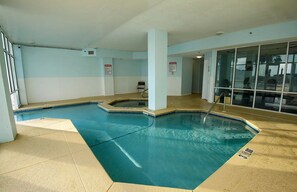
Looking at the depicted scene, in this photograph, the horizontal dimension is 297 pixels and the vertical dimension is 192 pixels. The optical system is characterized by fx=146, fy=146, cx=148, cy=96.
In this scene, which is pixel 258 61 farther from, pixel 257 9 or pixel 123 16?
pixel 123 16

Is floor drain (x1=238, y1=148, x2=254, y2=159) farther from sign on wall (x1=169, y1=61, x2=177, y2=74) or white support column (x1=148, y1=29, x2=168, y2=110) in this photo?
sign on wall (x1=169, y1=61, x2=177, y2=74)

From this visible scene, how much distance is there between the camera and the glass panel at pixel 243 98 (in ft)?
18.5

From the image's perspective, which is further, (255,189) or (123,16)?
(123,16)

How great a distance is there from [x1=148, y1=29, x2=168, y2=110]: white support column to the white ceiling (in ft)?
1.04

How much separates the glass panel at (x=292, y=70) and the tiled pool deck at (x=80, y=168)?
2668mm

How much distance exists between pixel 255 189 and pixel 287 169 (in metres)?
0.83

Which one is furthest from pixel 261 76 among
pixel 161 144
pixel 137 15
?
pixel 137 15

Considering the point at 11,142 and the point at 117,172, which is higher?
the point at 11,142

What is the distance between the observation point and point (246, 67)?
5652mm

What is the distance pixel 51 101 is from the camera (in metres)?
7.43

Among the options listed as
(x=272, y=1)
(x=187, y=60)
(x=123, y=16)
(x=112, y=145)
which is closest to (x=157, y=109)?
(x=112, y=145)

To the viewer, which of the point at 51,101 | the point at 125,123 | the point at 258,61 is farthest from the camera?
the point at 51,101

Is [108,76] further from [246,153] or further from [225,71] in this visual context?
[246,153]

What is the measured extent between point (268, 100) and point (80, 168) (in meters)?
6.20
